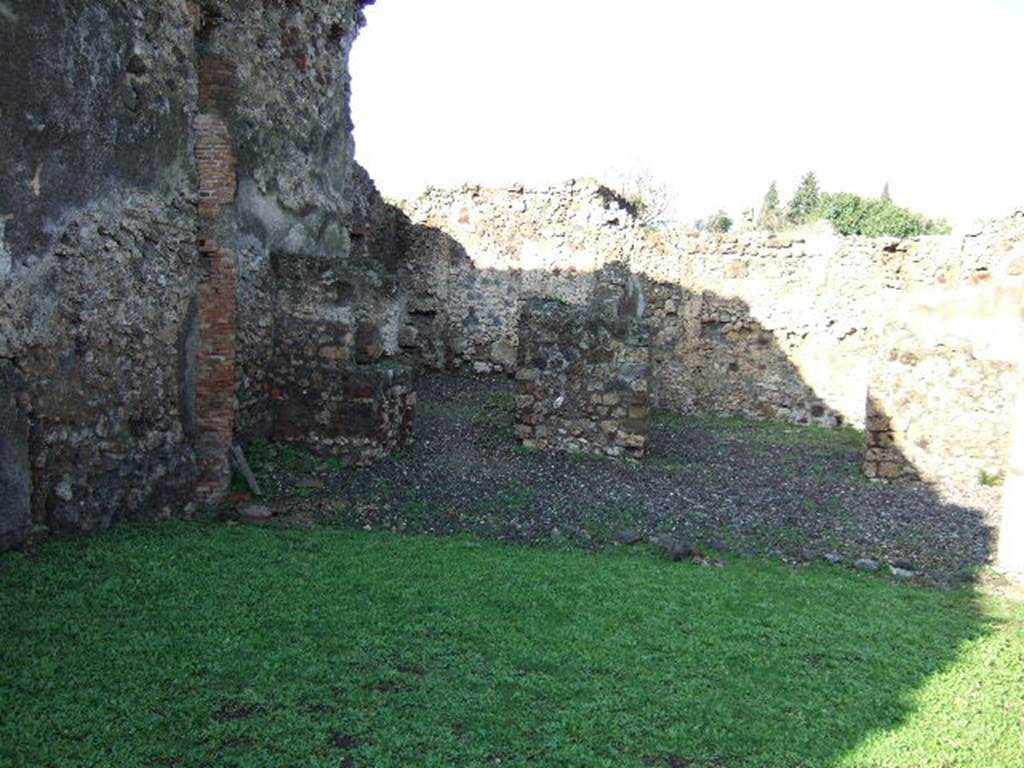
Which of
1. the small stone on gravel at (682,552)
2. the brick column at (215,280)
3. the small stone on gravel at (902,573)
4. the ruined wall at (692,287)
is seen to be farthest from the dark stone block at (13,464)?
the ruined wall at (692,287)

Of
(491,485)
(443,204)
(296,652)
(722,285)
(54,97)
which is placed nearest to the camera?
(296,652)

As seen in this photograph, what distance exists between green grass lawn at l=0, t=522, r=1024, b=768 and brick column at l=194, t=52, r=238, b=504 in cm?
93

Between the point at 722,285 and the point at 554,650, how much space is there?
10.8 m

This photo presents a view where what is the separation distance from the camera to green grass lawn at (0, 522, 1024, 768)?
3084 millimetres

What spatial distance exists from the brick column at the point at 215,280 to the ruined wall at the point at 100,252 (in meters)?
0.14

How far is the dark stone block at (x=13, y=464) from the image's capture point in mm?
4461

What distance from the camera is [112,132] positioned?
5.10m

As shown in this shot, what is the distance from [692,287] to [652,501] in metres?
7.33

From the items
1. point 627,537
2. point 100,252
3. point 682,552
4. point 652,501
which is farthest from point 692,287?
point 100,252

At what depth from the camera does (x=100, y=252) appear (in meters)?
5.07

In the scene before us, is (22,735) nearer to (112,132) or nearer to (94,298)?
(94,298)

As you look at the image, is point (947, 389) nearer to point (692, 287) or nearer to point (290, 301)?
point (692, 287)

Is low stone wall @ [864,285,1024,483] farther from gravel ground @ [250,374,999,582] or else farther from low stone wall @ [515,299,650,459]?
low stone wall @ [515,299,650,459]

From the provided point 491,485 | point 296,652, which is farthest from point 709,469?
point 296,652
